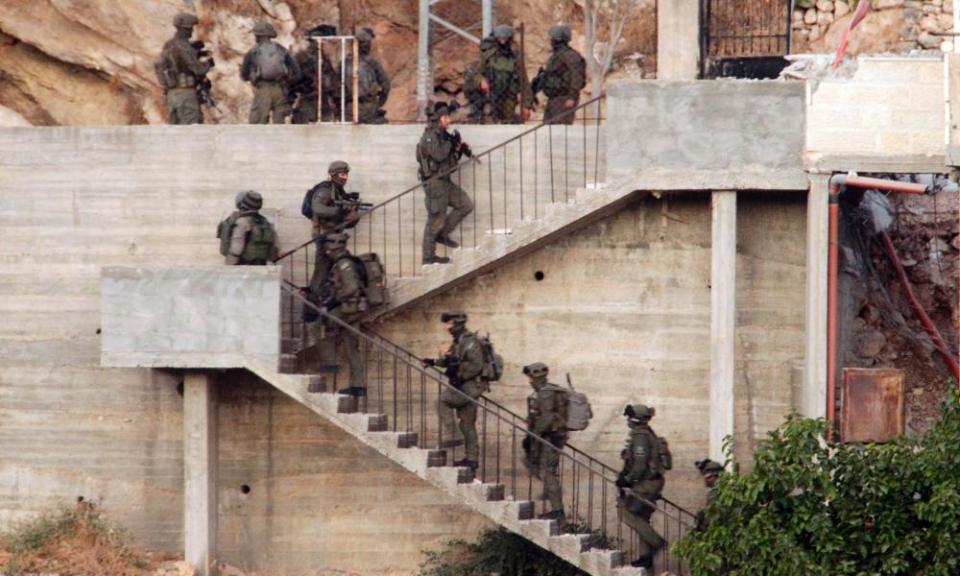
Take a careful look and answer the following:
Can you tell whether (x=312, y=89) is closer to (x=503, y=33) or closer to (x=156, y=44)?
(x=503, y=33)

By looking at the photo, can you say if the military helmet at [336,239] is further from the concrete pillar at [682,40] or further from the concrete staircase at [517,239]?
the concrete pillar at [682,40]

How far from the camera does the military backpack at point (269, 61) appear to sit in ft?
107

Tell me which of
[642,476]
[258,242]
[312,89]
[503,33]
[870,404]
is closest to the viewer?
[642,476]

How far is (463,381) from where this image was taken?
30.8 metres

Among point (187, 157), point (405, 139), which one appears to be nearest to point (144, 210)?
point (187, 157)

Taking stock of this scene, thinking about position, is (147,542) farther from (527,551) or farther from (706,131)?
(706,131)

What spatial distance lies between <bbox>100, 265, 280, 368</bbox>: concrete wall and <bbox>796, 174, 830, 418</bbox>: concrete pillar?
5.96 meters

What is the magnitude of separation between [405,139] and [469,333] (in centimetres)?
275

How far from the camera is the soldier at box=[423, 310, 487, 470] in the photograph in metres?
30.6

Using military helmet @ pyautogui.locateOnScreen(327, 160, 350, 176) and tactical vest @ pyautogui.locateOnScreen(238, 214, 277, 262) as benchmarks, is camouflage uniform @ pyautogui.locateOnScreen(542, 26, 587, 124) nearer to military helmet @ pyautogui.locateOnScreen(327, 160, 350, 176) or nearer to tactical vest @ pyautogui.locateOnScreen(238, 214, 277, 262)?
military helmet @ pyautogui.locateOnScreen(327, 160, 350, 176)

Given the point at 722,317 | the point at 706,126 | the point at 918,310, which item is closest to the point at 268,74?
the point at 706,126

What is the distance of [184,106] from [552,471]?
6.47 metres

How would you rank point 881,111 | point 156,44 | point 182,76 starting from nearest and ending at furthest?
1. point 881,111
2. point 182,76
3. point 156,44

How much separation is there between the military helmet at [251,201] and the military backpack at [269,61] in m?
2.05
